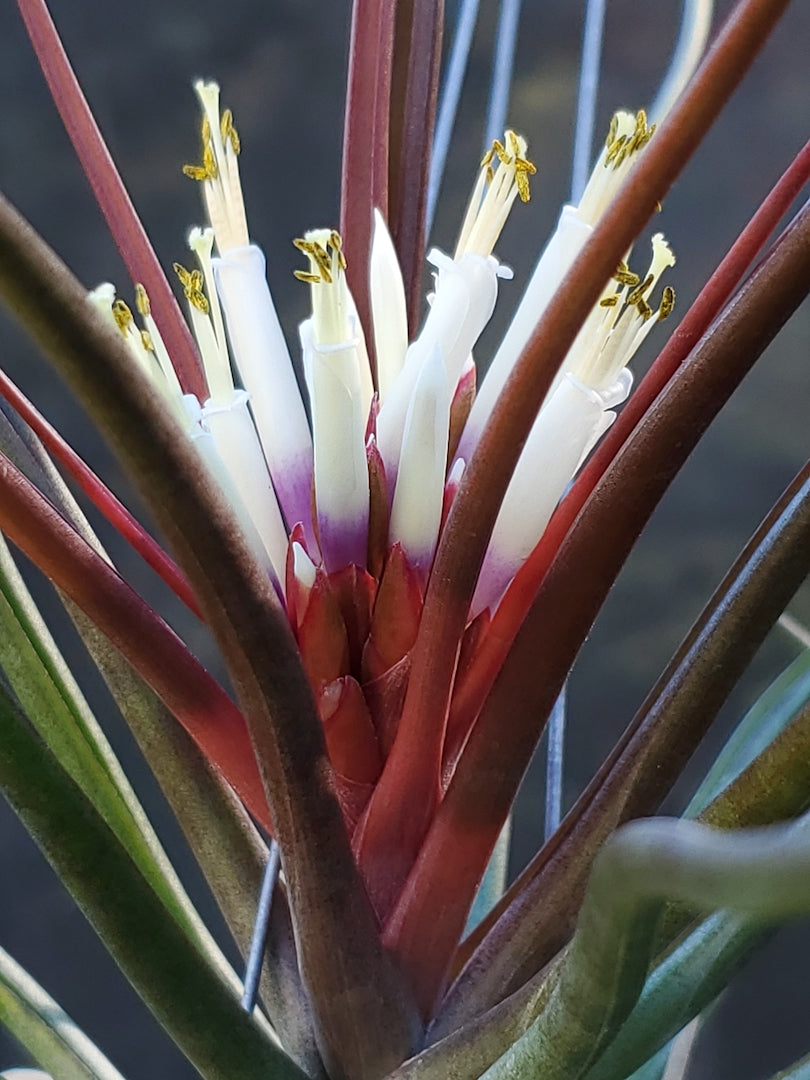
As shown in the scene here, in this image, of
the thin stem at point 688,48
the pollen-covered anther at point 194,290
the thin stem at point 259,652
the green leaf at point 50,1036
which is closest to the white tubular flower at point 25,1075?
the green leaf at point 50,1036

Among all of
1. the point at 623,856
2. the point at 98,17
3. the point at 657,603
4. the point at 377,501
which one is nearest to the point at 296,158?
the point at 98,17

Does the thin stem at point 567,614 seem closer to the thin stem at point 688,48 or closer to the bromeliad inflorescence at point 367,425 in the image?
the bromeliad inflorescence at point 367,425

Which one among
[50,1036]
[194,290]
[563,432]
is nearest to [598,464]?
[563,432]

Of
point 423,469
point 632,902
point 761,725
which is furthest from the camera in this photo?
point 761,725

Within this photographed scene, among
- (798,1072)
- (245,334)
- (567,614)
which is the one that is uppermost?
(245,334)

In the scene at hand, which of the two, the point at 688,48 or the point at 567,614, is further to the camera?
the point at 688,48

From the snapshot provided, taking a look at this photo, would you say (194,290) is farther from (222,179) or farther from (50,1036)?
(50,1036)

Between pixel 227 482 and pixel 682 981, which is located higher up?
pixel 227 482

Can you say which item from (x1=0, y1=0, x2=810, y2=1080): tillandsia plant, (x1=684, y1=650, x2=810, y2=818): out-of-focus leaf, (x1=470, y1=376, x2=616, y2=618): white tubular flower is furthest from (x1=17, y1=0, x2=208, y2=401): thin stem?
(x1=684, y1=650, x2=810, y2=818): out-of-focus leaf
